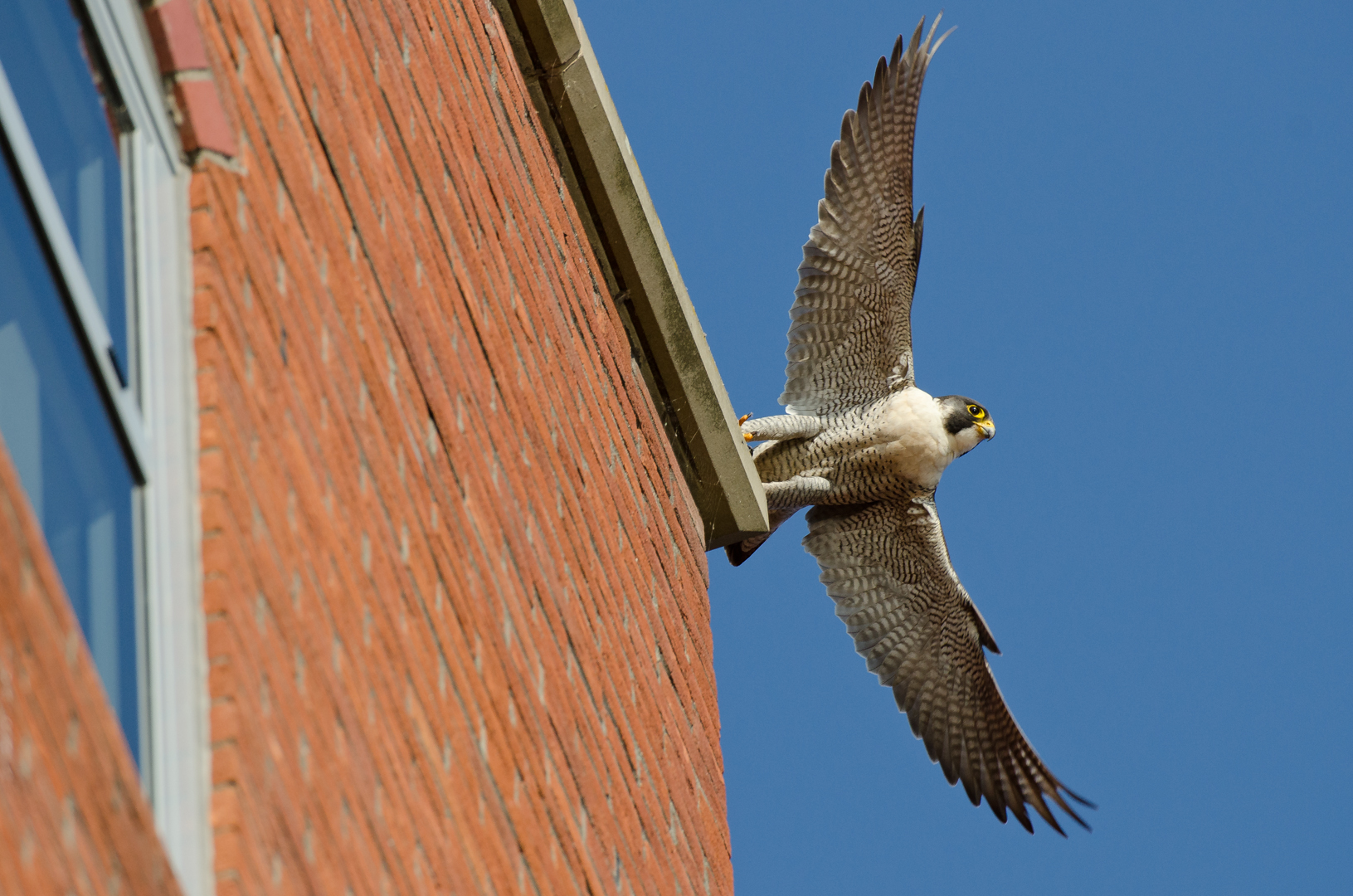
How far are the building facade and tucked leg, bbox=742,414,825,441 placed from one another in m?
3.76

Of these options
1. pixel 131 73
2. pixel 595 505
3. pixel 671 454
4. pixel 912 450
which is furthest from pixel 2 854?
pixel 912 450

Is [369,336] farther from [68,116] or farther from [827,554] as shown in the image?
[827,554]

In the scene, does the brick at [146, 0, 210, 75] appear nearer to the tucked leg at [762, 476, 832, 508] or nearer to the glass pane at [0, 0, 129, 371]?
the glass pane at [0, 0, 129, 371]

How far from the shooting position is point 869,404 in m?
9.81

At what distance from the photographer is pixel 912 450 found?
9.81 metres

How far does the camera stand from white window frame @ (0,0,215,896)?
8.33 feet

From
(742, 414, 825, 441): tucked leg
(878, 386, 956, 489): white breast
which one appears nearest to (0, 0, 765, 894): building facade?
(742, 414, 825, 441): tucked leg

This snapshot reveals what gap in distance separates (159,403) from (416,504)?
92 cm

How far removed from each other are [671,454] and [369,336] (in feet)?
9.78

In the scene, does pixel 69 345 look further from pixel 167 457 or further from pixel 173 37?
pixel 173 37

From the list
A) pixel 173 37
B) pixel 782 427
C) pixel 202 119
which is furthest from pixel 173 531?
pixel 782 427

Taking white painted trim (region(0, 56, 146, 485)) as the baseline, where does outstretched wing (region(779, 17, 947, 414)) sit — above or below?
below

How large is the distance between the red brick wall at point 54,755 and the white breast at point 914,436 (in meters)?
7.65

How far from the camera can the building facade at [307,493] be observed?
2.50 metres
